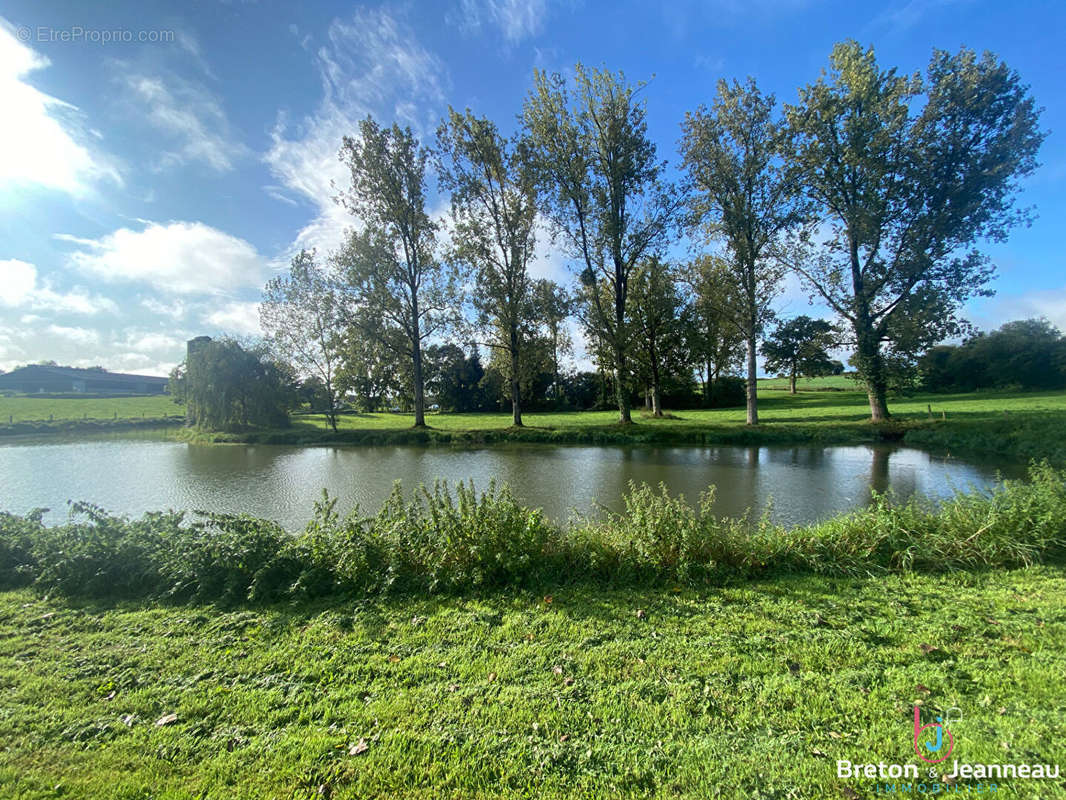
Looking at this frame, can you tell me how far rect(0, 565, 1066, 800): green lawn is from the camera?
2.32 metres

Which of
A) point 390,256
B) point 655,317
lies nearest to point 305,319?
point 390,256

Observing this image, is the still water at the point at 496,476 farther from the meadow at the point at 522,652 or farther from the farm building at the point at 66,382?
the farm building at the point at 66,382

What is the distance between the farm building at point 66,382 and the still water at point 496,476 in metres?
50.2

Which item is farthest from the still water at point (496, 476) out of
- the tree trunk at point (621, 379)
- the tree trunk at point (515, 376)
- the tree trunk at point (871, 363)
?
the tree trunk at point (515, 376)

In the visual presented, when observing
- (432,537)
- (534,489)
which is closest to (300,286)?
(534,489)

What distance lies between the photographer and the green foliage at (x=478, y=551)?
5070mm

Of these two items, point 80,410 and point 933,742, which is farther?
point 80,410

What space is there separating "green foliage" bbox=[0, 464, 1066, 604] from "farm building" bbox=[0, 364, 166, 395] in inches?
2540

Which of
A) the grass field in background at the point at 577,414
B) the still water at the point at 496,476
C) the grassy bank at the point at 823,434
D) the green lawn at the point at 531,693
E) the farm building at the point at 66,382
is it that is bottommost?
the still water at the point at 496,476

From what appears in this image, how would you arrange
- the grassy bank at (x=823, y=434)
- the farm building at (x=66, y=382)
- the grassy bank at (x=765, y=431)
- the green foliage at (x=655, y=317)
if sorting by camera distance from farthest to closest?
1. the farm building at (x=66, y=382)
2. the green foliage at (x=655, y=317)
3. the grassy bank at (x=765, y=431)
4. the grassy bank at (x=823, y=434)

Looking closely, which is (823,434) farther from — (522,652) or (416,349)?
(416,349)

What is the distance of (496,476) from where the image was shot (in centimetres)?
1385

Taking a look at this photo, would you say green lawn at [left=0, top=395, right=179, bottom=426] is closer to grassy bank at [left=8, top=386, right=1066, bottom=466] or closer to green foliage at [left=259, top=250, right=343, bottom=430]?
grassy bank at [left=8, top=386, right=1066, bottom=466]

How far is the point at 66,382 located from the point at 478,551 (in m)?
88.0
